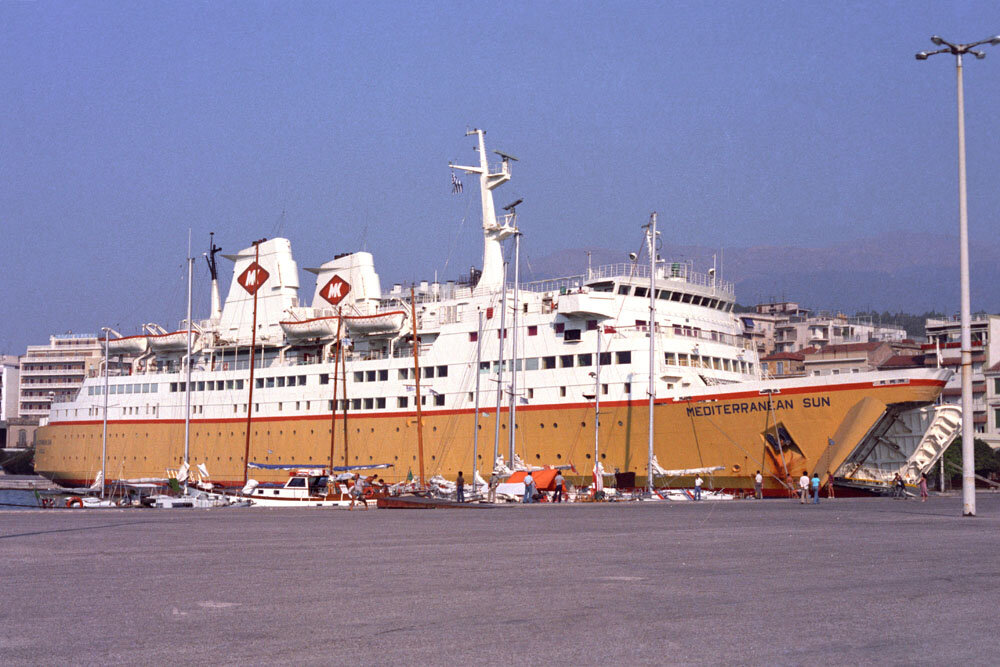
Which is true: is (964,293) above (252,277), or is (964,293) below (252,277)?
below

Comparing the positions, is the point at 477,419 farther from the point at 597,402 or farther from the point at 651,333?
the point at 651,333

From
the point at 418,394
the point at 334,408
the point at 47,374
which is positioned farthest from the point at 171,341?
the point at 47,374

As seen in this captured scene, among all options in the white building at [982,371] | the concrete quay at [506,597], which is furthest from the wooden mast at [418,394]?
the white building at [982,371]

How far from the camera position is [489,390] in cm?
4812

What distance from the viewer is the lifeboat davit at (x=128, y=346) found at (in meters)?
66.8

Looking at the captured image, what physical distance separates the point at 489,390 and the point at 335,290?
1480 cm

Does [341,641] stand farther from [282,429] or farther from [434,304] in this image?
[282,429]

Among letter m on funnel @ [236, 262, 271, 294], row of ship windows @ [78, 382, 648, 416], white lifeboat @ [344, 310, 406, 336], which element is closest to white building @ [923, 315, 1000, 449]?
row of ship windows @ [78, 382, 648, 416]

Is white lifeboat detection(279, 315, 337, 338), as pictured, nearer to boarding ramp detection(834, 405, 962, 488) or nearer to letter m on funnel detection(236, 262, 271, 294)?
letter m on funnel detection(236, 262, 271, 294)

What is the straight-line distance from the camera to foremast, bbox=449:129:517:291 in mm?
52281

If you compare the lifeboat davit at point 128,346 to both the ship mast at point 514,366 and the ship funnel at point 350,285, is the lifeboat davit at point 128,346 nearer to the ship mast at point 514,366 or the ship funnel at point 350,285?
the ship funnel at point 350,285

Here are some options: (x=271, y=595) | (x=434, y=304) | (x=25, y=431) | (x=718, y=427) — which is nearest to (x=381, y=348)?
(x=434, y=304)

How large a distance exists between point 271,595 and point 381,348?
45348 mm

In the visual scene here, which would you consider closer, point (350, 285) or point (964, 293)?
point (964, 293)
